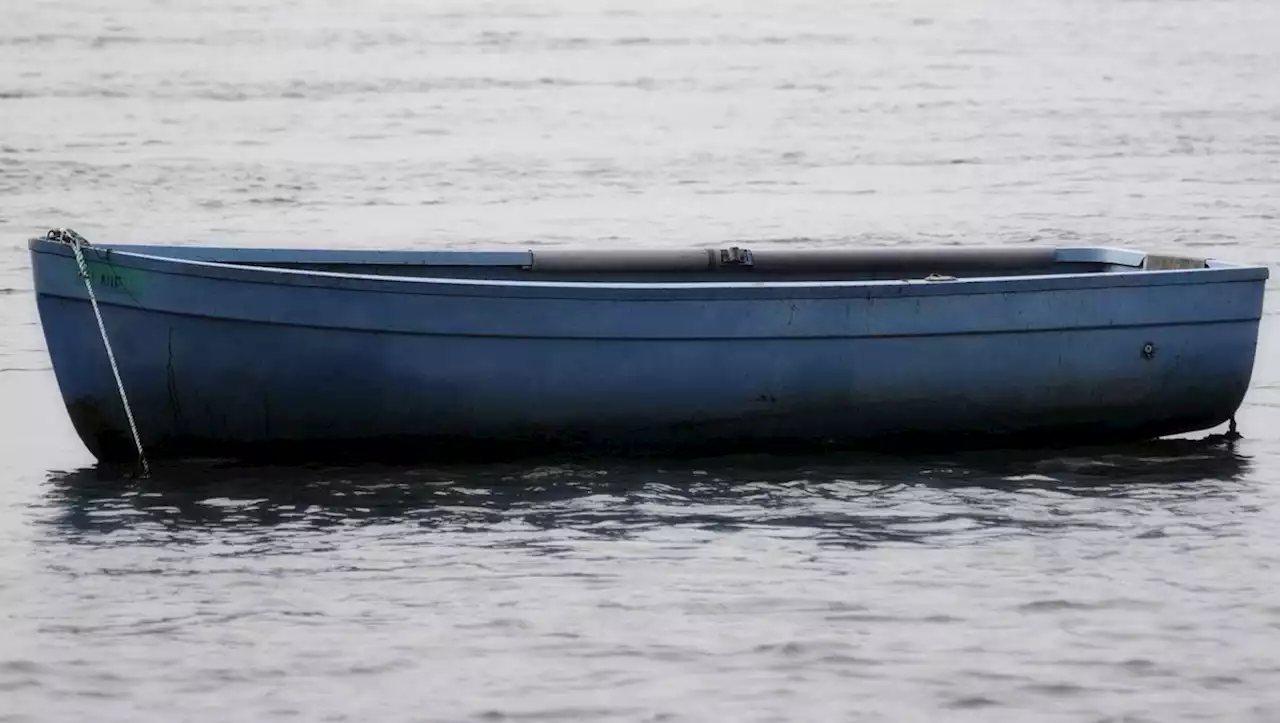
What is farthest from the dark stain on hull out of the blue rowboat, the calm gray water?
the calm gray water

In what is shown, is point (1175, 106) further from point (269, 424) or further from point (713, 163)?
point (269, 424)

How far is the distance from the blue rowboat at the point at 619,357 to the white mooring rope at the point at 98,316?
3 centimetres

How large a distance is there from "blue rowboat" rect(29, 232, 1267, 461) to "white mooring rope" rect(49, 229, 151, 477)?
0.03m

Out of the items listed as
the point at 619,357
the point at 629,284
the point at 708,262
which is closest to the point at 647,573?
the point at 619,357

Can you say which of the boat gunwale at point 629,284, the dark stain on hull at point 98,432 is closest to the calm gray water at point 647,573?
the dark stain on hull at point 98,432

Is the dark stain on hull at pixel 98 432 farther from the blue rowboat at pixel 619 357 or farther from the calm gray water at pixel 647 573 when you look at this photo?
the calm gray water at pixel 647 573

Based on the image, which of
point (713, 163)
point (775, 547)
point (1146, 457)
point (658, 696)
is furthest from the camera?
point (713, 163)

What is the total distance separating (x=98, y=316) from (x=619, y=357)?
2.65 m

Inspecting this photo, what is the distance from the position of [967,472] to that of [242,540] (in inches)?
150

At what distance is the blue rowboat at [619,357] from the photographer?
9875 millimetres

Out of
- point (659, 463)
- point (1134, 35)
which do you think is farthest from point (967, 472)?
point (1134, 35)

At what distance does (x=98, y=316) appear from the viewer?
986 cm

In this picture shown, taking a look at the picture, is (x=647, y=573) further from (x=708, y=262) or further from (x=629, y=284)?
(x=708, y=262)

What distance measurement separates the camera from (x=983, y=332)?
1035 centimetres
